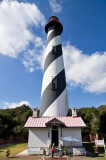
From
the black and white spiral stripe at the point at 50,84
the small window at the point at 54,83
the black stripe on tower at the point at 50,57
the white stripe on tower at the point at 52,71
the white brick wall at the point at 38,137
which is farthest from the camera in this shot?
the black stripe on tower at the point at 50,57

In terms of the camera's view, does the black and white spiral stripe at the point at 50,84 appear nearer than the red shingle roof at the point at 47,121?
No

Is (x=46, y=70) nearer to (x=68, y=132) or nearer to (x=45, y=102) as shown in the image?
(x=45, y=102)

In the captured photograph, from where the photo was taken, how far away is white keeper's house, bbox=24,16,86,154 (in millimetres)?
11031

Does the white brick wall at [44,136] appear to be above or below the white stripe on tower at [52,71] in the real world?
below

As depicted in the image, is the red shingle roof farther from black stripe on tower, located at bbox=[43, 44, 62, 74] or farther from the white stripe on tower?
black stripe on tower, located at bbox=[43, 44, 62, 74]

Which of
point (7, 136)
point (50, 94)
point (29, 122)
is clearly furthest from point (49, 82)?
point (7, 136)

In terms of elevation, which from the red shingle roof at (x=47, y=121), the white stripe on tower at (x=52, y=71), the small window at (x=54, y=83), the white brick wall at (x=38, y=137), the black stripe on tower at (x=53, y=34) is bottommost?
the white brick wall at (x=38, y=137)

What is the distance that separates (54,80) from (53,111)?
3.72 m

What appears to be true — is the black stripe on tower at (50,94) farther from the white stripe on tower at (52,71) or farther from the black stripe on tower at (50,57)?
the black stripe on tower at (50,57)

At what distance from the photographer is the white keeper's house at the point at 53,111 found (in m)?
11.0

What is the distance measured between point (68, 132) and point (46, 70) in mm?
7821

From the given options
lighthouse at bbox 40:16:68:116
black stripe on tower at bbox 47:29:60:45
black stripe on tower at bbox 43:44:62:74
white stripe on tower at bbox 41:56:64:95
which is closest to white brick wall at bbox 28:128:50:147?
lighthouse at bbox 40:16:68:116

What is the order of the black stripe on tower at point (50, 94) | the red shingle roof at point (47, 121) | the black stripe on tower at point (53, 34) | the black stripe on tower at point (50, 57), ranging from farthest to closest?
the black stripe on tower at point (53, 34) < the black stripe on tower at point (50, 57) < the black stripe on tower at point (50, 94) < the red shingle roof at point (47, 121)

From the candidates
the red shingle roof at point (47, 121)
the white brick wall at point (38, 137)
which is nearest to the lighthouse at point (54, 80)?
the red shingle roof at point (47, 121)
